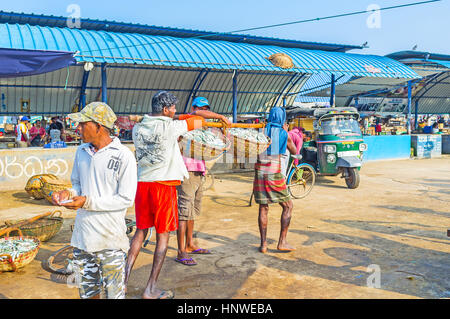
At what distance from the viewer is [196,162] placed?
5102 millimetres

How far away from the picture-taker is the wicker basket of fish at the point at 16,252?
4.44 meters

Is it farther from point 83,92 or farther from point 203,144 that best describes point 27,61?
point 83,92

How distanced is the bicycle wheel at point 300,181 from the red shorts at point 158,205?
5.34 meters

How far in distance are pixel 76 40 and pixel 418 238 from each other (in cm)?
1119

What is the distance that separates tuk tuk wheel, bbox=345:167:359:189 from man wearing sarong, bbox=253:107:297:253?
5303 millimetres

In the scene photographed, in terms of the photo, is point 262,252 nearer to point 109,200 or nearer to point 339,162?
point 109,200

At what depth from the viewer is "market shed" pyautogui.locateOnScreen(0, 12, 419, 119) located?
1230 centimetres

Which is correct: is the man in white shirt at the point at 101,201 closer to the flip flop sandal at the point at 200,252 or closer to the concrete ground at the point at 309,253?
the concrete ground at the point at 309,253

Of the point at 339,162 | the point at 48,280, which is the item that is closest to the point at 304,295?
the point at 48,280

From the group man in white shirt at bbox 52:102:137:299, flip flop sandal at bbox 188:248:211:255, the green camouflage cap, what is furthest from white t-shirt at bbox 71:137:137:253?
flip flop sandal at bbox 188:248:211:255

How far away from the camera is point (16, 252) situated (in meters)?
4.54

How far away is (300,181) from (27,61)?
6823mm

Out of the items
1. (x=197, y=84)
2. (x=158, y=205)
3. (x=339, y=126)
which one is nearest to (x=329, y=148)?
(x=339, y=126)

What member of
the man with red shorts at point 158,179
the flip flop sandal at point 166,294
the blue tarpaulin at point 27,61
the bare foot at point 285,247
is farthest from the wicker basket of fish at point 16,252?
the blue tarpaulin at point 27,61
